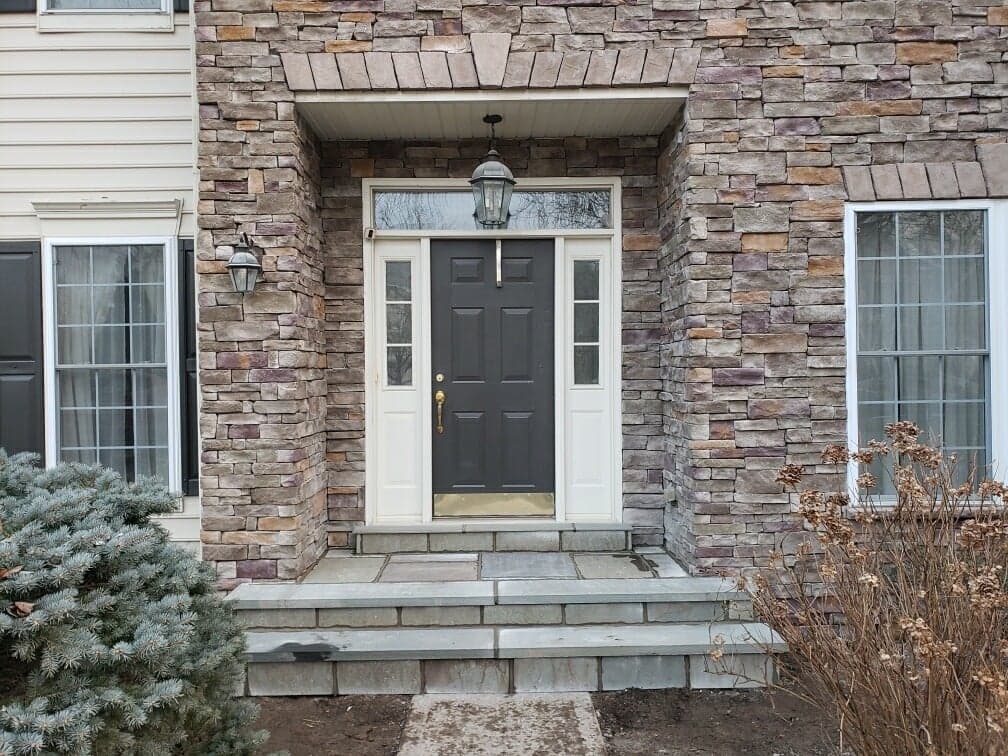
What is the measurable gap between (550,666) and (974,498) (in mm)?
2591

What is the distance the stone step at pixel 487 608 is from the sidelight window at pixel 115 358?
1.52 meters

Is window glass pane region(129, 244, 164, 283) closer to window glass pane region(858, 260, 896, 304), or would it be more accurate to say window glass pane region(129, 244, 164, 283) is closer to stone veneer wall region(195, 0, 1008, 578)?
stone veneer wall region(195, 0, 1008, 578)

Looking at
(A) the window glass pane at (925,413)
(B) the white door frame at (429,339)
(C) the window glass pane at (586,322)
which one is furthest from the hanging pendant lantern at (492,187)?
(A) the window glass pane at (925,413)

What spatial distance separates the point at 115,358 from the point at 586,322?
10.3 ft

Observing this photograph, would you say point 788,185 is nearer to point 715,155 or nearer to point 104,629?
point 715,155

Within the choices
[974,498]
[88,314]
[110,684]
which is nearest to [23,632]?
[110,684]

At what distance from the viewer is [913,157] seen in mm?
3977

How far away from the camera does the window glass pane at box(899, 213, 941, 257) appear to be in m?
4.07

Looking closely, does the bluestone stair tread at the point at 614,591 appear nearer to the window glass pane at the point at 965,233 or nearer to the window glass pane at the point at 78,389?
the window glass pane at the point at 965,233

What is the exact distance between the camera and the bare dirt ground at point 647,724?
3084 mm

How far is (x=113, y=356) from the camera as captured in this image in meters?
4.75

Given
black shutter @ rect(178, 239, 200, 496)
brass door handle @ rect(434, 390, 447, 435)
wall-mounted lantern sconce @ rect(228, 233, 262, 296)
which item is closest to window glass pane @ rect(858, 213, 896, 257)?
brass door handle @ rect(434, 390, 447, 435)

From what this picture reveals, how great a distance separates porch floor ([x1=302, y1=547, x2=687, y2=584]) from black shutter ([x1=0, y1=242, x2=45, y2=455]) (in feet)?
7.21

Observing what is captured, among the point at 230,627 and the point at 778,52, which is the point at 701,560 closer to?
the point at 230,627
